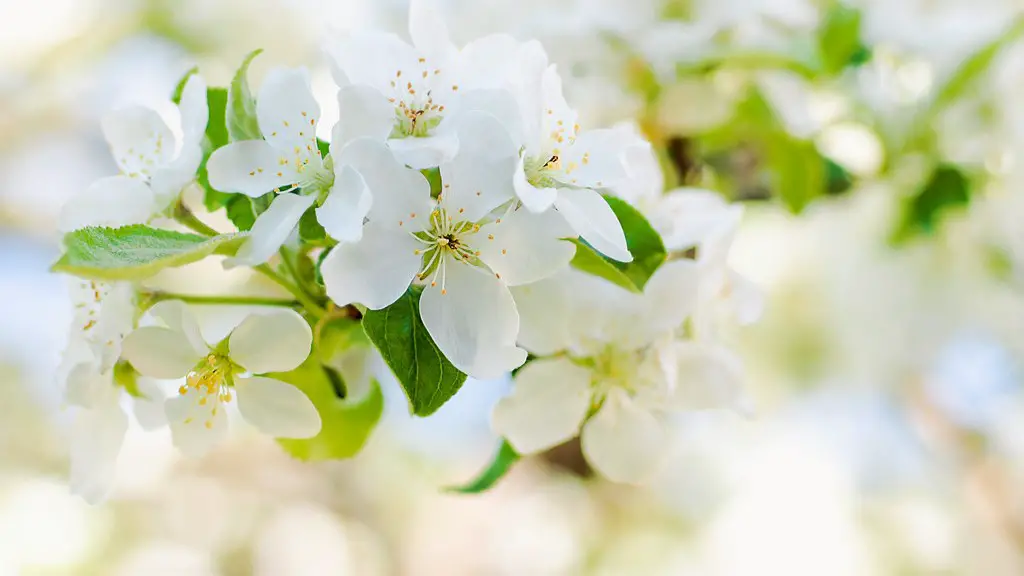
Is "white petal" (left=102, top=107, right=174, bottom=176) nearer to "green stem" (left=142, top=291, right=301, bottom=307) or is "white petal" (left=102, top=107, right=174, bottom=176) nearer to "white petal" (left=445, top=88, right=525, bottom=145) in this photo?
"green stem" (left=142, top=291, right=301, bottom=307)

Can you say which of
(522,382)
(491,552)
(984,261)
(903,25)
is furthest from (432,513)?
(522,382)

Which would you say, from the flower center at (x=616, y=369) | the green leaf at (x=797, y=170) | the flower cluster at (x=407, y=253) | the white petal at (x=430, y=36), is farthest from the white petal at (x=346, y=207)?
the green leaf at (x=797, y=170)

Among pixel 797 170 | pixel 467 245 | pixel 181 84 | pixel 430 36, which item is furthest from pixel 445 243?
pixel 797 170

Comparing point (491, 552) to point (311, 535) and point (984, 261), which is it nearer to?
point (311, 535)

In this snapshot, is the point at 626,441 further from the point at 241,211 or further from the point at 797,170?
the point at 797,170

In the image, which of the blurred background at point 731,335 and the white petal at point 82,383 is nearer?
the white petal at point 82,383

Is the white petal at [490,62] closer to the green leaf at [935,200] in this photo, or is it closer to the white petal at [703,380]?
the white petal at [703,380]

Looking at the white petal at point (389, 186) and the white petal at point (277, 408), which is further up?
the white petal at point (389, 186)

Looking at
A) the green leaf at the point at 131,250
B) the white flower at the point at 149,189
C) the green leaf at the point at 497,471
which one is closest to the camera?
the green leaf at the point at 131,250
